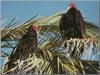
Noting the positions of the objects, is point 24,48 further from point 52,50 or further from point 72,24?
point 72,24

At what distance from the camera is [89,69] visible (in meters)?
5.70

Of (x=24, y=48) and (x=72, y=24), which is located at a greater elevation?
(x=72, y=24)

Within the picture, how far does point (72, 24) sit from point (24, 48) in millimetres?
508

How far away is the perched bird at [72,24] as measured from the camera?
5723 millimetres

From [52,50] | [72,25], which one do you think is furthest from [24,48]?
[72,25]

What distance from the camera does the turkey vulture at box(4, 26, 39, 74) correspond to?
569 centimetres

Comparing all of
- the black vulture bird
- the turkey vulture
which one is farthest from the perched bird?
the turkey vulture

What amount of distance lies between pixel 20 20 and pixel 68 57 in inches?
22.6

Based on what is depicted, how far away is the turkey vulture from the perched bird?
0.28m

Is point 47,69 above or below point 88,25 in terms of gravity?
below

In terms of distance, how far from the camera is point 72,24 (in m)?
5.73

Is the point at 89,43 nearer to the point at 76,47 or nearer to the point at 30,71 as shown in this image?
the point at 76,47

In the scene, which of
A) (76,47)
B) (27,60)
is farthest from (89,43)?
(27,60)

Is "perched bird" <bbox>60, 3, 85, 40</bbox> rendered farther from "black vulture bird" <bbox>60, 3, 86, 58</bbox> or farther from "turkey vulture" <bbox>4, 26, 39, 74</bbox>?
"turkey vulture" <bbox>4, 26, 39, 74</bbox>
